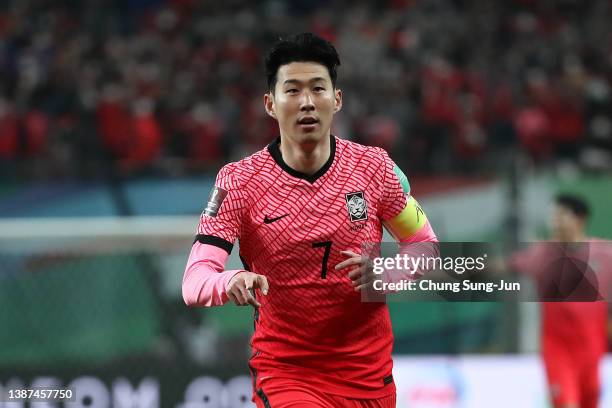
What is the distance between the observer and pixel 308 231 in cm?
422

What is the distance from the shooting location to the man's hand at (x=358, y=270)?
392 cm

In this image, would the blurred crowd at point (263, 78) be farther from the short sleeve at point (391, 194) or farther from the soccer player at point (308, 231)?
the soccer player at point (308, 231)

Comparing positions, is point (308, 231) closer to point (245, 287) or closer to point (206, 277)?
point (206, 277)

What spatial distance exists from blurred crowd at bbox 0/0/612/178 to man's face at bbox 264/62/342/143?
7.94m

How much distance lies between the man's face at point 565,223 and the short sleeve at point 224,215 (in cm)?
405

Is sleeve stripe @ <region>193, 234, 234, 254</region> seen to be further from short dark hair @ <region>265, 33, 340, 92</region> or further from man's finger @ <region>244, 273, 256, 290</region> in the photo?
short dark hair @ <region>265, 33, 340, 92</region>

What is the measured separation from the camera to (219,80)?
15.8 metres

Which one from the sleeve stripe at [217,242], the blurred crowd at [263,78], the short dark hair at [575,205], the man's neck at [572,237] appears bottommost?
the sleeve stripe at [217,242]

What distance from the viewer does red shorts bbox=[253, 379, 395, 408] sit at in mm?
4148

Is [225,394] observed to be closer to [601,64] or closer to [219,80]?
[219,80]

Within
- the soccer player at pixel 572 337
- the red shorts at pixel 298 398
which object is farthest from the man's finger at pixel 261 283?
the soccer player at pixel 572 337

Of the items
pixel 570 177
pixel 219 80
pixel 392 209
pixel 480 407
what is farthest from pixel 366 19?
pixel 392 209

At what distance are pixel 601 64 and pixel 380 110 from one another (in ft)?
11.1

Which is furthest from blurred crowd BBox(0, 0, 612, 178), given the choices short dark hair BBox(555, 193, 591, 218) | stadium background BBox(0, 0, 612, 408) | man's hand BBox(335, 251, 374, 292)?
man's hand BBox(335, 251, 374, 292)
